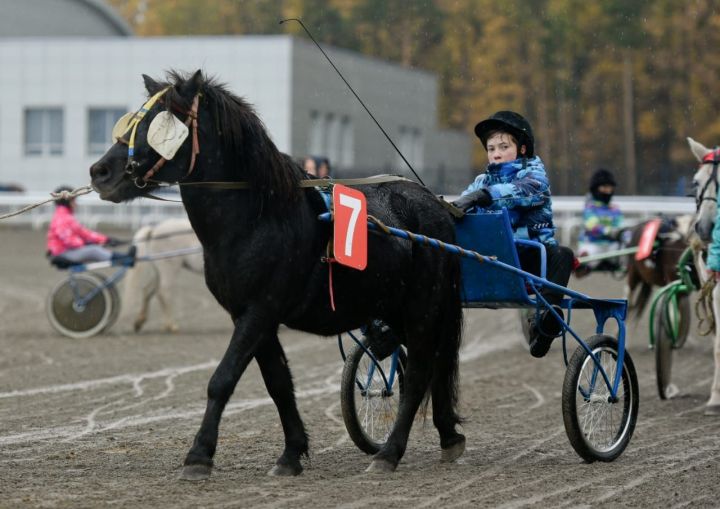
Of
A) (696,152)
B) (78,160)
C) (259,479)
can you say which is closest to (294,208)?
(259,479)

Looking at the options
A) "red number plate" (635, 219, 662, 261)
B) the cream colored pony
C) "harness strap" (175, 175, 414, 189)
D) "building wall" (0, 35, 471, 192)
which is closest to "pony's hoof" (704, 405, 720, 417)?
the cream colored pony

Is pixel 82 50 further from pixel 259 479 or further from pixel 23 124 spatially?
pixel 259 479

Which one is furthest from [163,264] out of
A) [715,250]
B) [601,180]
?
[715,250]

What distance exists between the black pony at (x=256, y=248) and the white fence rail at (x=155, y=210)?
21879 mm

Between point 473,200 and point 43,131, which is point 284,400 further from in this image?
point 43,131

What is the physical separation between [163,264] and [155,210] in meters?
18.9

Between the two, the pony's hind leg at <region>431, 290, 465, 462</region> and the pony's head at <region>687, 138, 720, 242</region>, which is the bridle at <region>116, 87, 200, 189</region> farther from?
the pony's head at <region>687, 138, 720, 242</region>

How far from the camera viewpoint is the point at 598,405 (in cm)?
759

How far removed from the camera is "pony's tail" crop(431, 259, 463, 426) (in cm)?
736

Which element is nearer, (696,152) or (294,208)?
(294,208)

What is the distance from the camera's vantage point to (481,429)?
8711 mm

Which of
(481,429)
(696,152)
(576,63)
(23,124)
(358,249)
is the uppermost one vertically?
(576,63)

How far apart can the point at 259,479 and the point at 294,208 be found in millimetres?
1343

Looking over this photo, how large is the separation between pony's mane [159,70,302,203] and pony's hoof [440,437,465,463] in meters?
1.72
